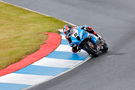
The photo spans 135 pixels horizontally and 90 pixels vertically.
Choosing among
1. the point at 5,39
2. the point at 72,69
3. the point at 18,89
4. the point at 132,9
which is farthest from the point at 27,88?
the point at 132,9

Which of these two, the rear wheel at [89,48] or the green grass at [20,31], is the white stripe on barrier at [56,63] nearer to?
the rear wheel at [89,48]

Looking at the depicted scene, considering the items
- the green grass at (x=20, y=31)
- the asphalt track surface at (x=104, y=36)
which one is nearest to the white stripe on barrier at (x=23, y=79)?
the asphalt track surface at (x=104, y=36)

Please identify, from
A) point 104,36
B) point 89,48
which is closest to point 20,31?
point 104,36

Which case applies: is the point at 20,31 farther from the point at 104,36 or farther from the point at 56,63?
the point at 56,63

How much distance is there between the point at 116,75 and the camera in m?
13.2

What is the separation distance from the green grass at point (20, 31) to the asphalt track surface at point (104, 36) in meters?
1.16

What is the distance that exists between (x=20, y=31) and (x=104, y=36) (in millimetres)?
4557

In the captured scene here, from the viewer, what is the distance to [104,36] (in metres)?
18.9

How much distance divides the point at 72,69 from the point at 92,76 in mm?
1159

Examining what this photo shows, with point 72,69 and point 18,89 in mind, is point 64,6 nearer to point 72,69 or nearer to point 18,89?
point 72,69

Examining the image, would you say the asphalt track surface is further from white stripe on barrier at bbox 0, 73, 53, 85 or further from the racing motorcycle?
white stripe on barrier at bbox 0, 73, 53, 85

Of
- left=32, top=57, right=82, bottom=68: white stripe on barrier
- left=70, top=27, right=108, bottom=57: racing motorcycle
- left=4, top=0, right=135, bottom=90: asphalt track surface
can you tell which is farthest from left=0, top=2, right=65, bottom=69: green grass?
left=70, top=27, right=108, bottom=57: racing motorcycle

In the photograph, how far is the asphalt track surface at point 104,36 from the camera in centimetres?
1283

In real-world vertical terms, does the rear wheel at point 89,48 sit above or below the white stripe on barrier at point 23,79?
above
